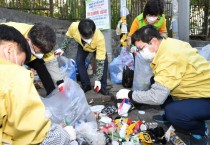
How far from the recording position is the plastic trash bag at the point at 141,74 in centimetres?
414

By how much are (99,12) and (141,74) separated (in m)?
1.52

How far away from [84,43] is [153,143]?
1943mm

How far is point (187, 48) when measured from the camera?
2928mm

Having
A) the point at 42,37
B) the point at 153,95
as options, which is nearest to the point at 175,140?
the point at 153,95

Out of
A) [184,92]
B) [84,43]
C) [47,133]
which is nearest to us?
[47,133]

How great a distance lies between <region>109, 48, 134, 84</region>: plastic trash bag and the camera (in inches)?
188

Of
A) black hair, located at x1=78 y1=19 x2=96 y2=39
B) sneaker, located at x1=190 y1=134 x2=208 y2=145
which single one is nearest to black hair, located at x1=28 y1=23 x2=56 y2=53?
black hair, located at x1=78 y1=19 x2=96 y2=39

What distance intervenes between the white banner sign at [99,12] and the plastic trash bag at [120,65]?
0.59m

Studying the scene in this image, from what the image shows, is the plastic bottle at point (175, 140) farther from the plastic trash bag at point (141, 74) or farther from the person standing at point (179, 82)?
the plastic trash bag at point (141, 74)

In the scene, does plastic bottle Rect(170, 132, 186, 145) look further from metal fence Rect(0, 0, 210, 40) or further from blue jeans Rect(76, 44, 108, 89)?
metal fence Rect(0, 0, 210, 40)

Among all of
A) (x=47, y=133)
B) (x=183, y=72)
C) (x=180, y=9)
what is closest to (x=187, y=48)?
(x=183, y=72)

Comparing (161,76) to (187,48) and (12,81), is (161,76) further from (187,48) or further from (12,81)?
(12,81)

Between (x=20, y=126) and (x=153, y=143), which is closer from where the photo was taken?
(x=20, y=126)

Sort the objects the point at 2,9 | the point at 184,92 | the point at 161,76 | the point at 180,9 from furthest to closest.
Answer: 1. the point at 180,9
2. the point at 2,9
3. the point at 184,92
4. the point at 161,76
